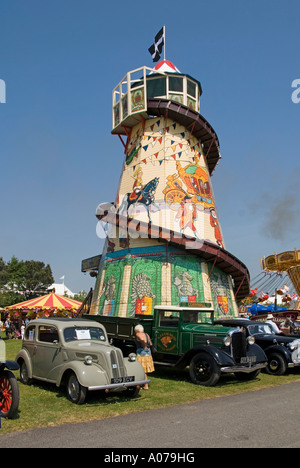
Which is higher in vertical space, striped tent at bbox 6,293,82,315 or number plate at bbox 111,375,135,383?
striped tent at bbox 6,293,82,315

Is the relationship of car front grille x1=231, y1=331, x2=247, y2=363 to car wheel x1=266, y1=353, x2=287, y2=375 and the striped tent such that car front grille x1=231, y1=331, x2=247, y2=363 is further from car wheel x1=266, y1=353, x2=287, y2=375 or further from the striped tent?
the striped tent

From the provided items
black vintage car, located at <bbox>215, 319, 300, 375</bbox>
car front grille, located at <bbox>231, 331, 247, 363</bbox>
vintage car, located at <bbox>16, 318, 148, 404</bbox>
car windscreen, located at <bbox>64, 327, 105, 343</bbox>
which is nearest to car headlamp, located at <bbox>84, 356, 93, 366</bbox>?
vintage car, located at <bbox>16, 318, 148, 404</bbox>

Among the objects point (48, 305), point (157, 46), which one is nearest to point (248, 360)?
point (48, 305)

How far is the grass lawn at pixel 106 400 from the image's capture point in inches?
291

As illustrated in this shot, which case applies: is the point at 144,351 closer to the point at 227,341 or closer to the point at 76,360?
the point at 227,341

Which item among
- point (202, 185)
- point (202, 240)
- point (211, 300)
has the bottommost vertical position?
point (211, 300)

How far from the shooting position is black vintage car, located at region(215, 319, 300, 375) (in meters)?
13.5

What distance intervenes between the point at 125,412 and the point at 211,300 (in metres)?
15.1

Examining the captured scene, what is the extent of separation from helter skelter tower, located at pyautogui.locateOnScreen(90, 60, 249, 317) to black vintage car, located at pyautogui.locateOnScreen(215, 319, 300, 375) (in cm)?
734

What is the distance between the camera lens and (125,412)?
7.99 meters

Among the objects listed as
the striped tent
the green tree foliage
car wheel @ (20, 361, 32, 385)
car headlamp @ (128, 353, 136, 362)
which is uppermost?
the green tree foliage
